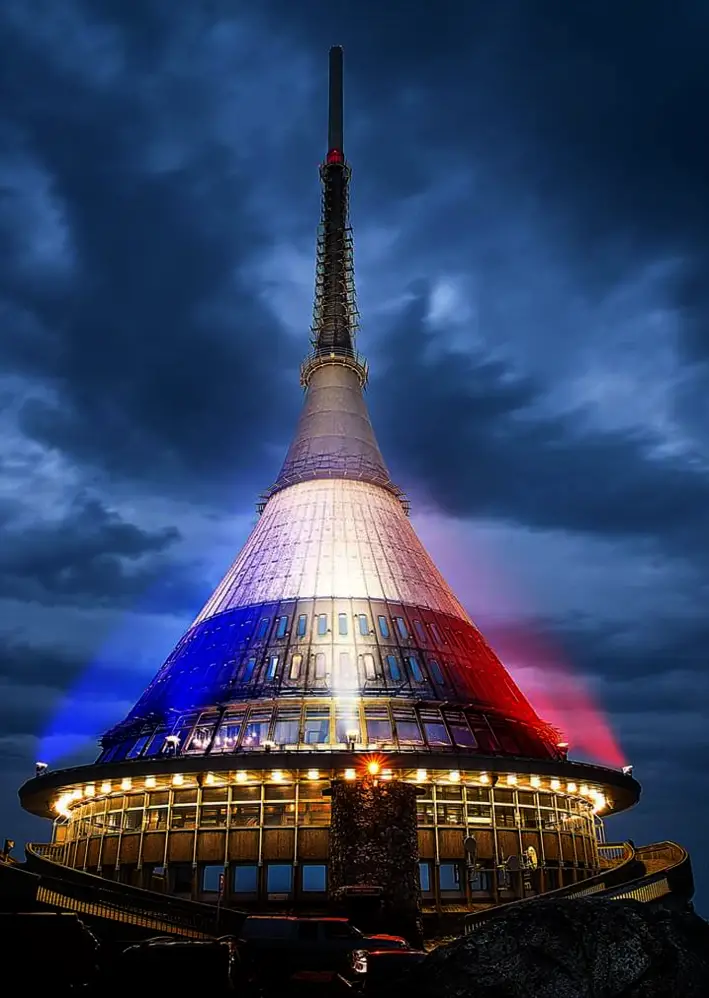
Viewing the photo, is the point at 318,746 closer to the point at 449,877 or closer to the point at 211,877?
the point at 211,877

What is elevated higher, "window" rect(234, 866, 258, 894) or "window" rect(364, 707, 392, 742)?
"window" rect(364, 707, 392, 742)

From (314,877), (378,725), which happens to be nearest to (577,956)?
(314,877)

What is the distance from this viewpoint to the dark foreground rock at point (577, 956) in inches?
383

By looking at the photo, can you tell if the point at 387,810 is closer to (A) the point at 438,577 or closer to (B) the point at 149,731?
(B) the point at 149,731

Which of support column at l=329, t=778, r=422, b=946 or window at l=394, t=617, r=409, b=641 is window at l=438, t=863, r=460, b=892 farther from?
window at l=394, t=617, r=409, b=641

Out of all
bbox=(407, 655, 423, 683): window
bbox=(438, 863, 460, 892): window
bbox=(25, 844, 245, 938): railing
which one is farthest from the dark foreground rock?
bbox=(407, 655, 423, 683): window

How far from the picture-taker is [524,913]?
1066cm

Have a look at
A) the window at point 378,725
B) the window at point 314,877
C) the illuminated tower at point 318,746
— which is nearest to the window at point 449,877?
the illuminated tower at point 318,746

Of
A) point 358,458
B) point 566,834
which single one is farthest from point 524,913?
point 358,458

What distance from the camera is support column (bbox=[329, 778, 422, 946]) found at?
24875 millimetres

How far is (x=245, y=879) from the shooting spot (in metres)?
29.3

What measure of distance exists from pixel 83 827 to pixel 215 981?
24106 mm

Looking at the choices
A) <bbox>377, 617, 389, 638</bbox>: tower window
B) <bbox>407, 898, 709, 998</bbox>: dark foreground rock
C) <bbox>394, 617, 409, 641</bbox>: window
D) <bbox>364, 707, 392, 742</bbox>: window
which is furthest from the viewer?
<bbox>394, 617, 409, 641</bbox>: window

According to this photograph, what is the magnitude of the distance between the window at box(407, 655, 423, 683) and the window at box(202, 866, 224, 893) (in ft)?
36.9
